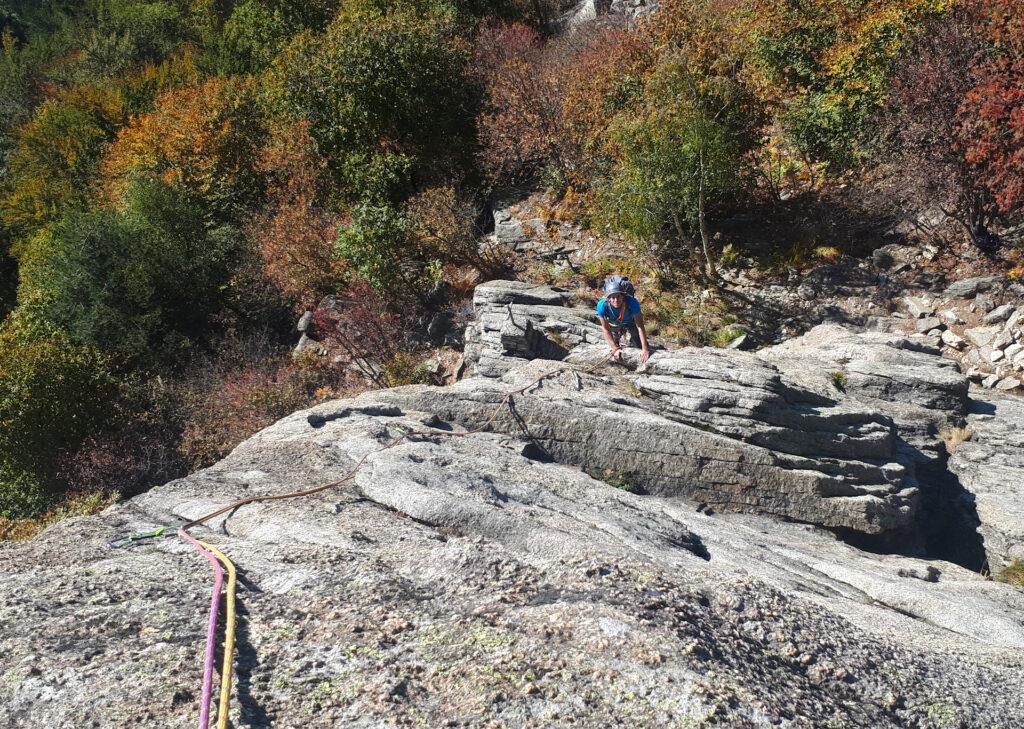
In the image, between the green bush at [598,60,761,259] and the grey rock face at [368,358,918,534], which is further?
the green bush at [598,60,761,259]

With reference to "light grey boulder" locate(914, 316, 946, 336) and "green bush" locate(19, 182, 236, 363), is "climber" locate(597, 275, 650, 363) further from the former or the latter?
"green bush" locate(19, 182, 236, 363)

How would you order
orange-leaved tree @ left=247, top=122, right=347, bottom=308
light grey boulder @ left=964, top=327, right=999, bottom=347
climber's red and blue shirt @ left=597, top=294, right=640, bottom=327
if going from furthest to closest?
orange-leaved tree @ left=247, top=122, right=347, bottom=308 → light grey boulder @ left=964, top=327, right=999, bottom=347 → climber's red and blue shirt @ left=597, top=294, right=640, bottom=327

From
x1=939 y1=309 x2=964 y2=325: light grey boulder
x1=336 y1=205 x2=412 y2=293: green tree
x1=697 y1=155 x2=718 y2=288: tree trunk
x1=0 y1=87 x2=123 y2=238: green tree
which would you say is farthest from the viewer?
x1=0 y1=87 x2=123 y2=238: green tree

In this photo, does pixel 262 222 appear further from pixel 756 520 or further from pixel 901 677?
pixel 901 677

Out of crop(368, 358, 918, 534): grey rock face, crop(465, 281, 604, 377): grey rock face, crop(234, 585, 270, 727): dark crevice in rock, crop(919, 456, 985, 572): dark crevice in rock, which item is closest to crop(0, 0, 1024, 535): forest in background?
crop(465, 281, 604, 377): grey rock face

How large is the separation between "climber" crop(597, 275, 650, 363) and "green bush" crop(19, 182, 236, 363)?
14.7 metres

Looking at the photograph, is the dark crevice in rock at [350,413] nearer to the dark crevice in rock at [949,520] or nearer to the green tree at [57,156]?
the dark crevice in rock at [949,520]

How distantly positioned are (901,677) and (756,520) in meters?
4.26

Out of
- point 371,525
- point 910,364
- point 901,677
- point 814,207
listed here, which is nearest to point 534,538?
point 371,525

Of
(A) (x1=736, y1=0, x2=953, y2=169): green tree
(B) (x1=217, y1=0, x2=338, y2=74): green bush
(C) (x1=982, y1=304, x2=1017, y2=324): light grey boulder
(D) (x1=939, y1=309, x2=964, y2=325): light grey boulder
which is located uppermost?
(B) (x1=217, y1=0, x2=338, y2=74): green bush

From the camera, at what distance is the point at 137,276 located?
Answer: 804 inches

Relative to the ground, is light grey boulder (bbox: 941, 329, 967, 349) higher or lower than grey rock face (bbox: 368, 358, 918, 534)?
higher

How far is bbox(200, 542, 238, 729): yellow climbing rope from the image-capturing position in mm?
3900

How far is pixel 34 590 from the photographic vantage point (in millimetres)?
5191
